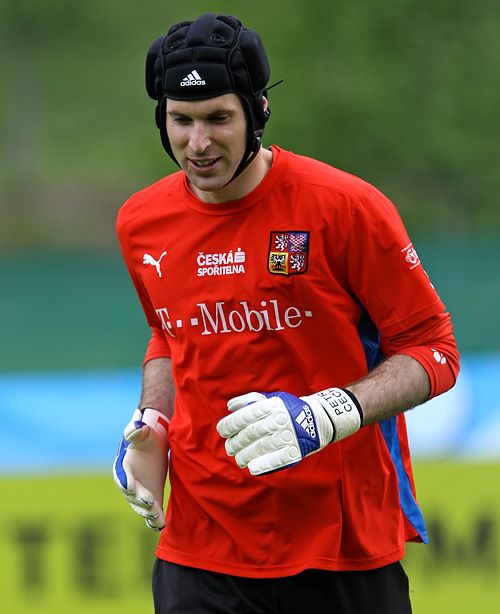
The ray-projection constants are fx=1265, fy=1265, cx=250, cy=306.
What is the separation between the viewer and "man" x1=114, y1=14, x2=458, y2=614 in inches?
137

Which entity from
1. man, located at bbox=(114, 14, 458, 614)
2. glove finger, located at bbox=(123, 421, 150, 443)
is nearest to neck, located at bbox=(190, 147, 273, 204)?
man, located at bbox=(114, 14, 458, 614)

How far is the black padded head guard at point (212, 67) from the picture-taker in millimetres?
3461

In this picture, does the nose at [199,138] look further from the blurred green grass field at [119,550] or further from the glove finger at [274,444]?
the blurred green grass field at [119,550]

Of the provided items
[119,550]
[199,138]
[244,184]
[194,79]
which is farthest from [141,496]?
[119,550]

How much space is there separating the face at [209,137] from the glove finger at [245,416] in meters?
0.65

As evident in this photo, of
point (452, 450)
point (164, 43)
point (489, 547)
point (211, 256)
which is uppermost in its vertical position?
point (164, 43)

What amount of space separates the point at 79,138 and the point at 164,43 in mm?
32600

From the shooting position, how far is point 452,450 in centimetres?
632

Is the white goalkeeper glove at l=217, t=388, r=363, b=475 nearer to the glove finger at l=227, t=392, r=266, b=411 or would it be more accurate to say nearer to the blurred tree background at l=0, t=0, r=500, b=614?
the glove finger at l=227, t=392, r=266, b=411

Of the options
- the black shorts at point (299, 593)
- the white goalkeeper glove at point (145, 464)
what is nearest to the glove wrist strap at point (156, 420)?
the white goalkeeper glove at point (145, 464)

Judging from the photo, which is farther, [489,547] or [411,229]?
[411,229]

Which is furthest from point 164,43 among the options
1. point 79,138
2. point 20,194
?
point 79,138

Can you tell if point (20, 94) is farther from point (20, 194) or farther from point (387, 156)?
point (387, 156)

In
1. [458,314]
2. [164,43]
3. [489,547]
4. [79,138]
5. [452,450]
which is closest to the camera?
[164,43]
